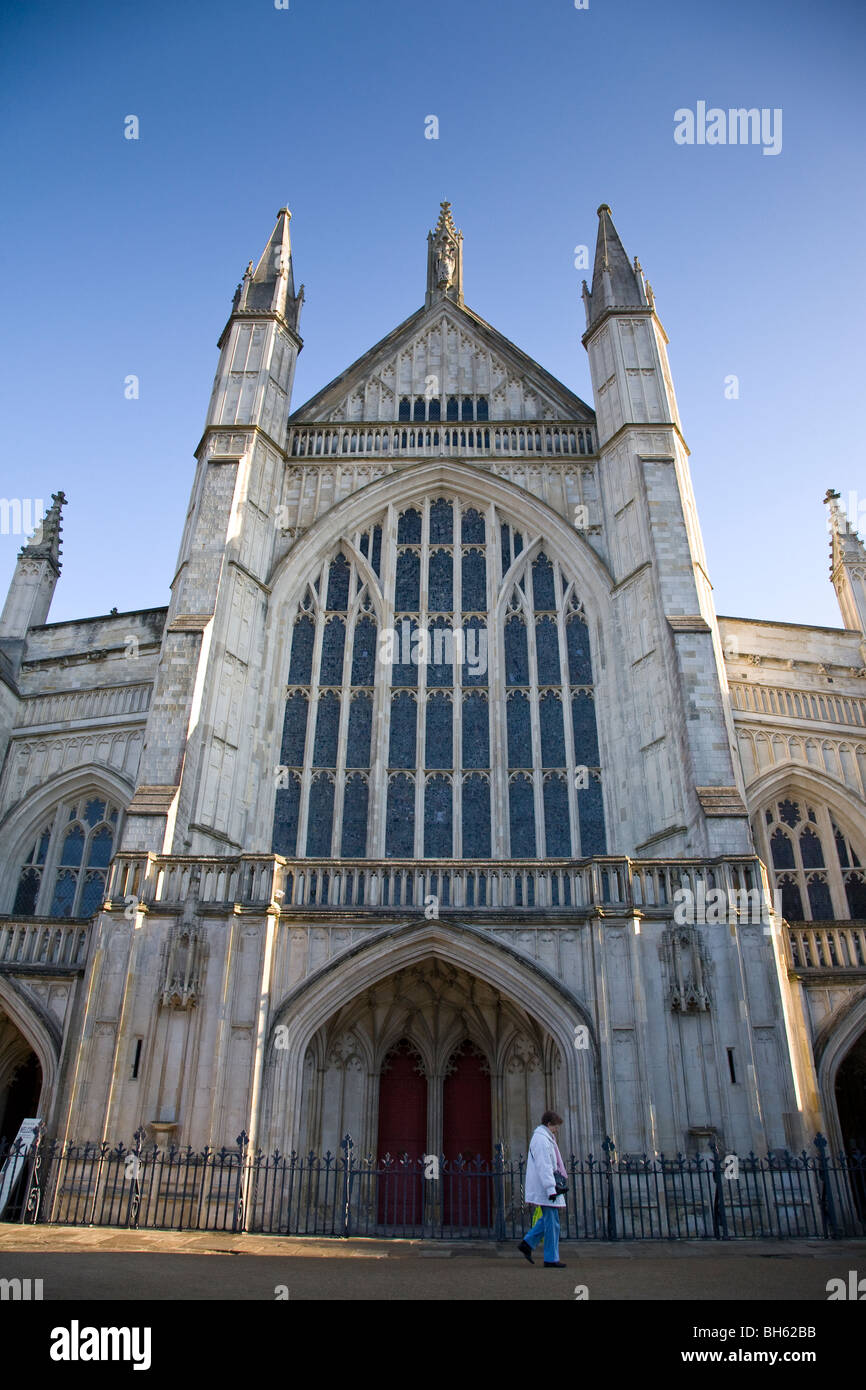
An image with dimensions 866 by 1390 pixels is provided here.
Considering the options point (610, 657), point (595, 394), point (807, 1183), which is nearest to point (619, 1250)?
point (807, 1183)

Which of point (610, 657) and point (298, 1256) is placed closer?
point (298, 1256)

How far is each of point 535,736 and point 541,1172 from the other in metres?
9.83

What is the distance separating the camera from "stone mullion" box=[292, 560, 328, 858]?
1589cm

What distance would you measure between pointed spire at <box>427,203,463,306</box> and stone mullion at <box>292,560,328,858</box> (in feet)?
31.5

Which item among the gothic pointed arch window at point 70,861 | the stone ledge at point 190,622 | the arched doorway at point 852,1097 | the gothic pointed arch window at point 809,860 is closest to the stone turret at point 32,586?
the gothic pointed arch window at point 70,861

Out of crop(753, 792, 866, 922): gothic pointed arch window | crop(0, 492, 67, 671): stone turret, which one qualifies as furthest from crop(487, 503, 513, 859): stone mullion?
crop(0, 492, 67, 671): stone turret

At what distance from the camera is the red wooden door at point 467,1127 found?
12914mm

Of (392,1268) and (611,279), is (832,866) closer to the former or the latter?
(392,1268)

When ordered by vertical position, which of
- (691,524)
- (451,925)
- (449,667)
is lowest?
(451,925)

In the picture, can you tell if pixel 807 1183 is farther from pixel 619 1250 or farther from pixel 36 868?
pixel 36 868

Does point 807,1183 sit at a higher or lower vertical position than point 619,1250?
higher

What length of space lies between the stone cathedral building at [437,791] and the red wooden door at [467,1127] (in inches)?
2.4

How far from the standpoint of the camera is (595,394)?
20375 millimetres
